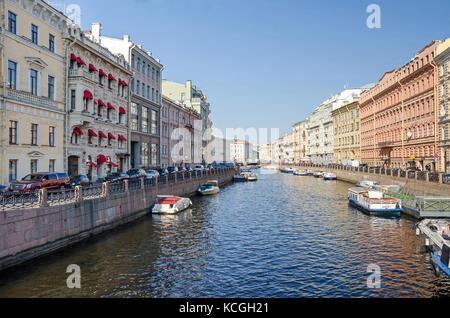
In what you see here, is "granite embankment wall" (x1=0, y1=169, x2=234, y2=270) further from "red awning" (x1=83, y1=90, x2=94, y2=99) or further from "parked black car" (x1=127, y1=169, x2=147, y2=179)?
"red awning" (x1=83, y1=90, x2=94, y2=99)

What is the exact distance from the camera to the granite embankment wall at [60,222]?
16250 mm

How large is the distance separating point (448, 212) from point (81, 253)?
25941mm

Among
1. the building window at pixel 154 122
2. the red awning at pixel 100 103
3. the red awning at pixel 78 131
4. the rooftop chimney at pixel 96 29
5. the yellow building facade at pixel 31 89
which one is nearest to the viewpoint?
the yellow building facade at pixel 31 89

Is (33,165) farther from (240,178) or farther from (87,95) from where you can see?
(240,178)

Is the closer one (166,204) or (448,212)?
(448,212)

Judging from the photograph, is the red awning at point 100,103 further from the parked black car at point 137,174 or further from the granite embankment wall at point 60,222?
the granite embankment wall at point 60,222

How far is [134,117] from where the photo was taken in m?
55.9

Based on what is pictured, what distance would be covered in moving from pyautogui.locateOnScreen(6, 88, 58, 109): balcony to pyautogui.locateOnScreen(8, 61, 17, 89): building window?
57 centimetres

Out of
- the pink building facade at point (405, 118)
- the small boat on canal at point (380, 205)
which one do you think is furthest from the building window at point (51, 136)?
the pink building facade at point (405, 118)

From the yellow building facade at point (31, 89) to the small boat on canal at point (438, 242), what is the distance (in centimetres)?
2909

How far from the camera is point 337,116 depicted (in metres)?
112

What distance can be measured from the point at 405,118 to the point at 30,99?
56244 millimetres
